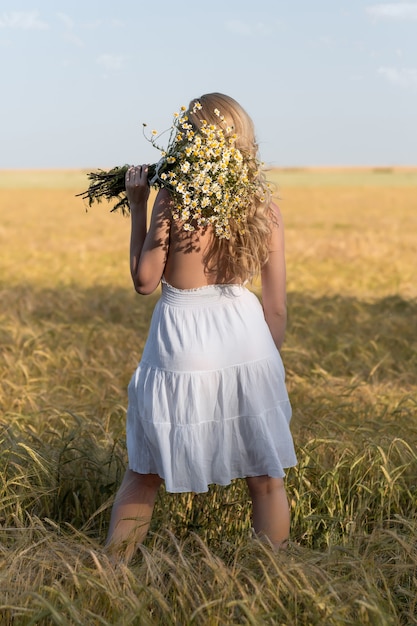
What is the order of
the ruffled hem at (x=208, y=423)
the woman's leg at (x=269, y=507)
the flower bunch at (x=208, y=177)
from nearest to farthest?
the flower bunch at (x=208, y=177) < the ruffled hem at (x=208, y=423) < the woman's leg at (x=269, y=507)

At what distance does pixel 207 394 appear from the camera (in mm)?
3064

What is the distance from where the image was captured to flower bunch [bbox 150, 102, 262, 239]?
9.66 ft

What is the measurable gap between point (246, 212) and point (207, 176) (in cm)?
20

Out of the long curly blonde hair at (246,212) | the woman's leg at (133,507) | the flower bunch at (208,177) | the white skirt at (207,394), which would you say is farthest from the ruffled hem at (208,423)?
the flower bunch at (208,177)

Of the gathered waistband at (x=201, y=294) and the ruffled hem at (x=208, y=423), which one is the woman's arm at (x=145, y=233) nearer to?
the gathered waistband at (x=201, y=294)

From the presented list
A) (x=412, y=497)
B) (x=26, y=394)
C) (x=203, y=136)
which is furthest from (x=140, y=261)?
(x=26, y=394)

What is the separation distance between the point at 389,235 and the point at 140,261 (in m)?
18.9

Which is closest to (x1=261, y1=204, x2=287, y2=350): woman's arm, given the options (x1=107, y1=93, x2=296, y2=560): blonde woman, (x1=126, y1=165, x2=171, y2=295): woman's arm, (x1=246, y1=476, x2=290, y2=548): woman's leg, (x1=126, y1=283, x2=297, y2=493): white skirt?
(x1=107, y1=93, x2=296, y2=560): blonde woman

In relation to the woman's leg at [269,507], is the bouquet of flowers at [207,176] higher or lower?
higher

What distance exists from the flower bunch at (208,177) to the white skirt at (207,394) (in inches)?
10.5

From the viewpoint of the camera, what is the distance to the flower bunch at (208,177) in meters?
2.95

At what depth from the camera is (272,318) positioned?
327cm

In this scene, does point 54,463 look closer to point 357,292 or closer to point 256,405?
point 256,405

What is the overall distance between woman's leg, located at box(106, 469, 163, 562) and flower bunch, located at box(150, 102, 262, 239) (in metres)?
0.99
